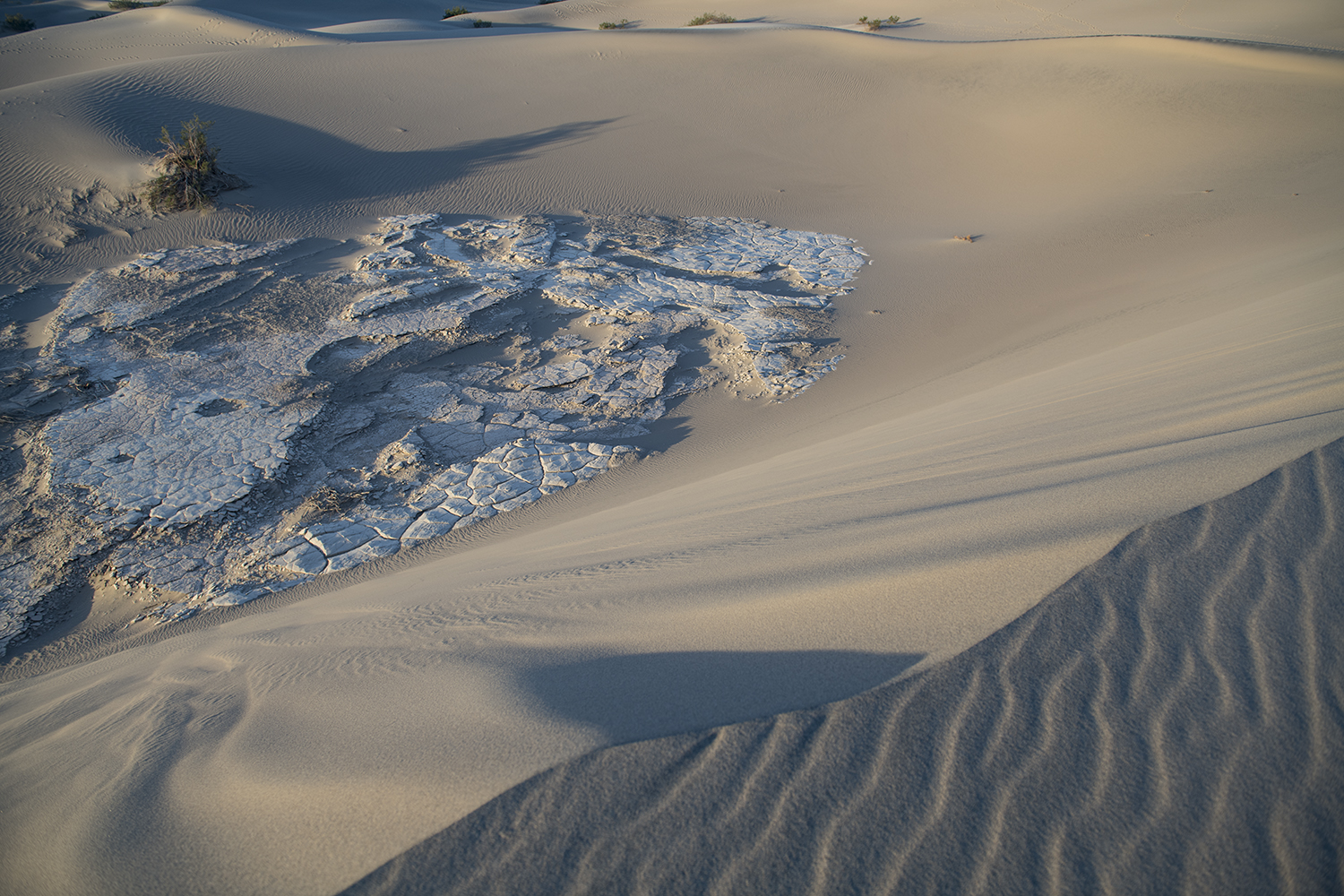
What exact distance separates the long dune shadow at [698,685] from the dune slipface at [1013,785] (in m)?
0.05

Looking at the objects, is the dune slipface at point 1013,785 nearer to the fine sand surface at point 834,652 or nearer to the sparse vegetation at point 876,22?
the fine sand surface at point 834,652

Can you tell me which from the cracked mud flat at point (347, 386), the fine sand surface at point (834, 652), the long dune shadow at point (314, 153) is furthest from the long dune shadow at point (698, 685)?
the long dune shadow at point (314, 153)

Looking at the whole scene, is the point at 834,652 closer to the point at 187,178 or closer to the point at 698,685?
the point at 698,685

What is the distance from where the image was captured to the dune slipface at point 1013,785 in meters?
0.95

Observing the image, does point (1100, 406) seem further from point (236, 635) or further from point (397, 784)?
point (236, 635)

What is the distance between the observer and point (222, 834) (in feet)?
4.00

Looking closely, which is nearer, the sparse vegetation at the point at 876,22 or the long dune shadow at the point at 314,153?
the long dune shadow at the point at 314,153

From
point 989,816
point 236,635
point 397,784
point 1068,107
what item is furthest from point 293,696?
point 1068,107

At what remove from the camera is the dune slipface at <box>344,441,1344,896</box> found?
37.4 inches

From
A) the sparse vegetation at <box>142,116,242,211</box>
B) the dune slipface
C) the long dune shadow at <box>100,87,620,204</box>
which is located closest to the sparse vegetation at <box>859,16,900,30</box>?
the long dune shadow at <box>100,87,620,204</box>

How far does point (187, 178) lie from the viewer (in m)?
7.21

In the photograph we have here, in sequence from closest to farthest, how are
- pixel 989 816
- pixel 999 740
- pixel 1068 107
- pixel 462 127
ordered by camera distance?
pixel 989 816 < pixel 999 740 < pixel 462 127 < pixel 1068 107

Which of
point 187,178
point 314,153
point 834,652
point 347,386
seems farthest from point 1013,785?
point 314,153

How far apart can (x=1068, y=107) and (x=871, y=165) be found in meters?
4.01
